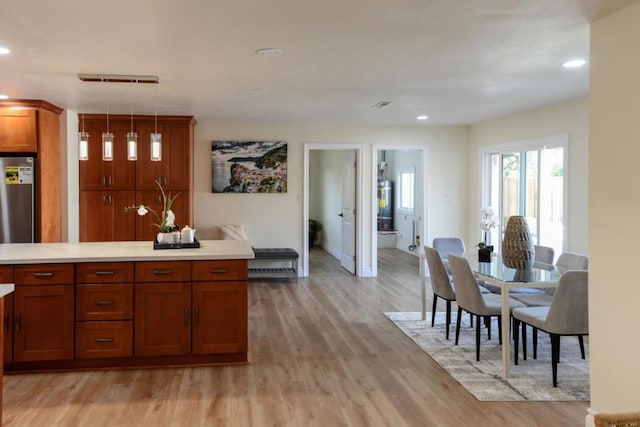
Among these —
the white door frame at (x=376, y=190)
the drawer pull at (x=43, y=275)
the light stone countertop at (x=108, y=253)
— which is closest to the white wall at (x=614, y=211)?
the light stone countertop at (x=108, y=253)

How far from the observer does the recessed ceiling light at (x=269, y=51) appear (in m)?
3.64

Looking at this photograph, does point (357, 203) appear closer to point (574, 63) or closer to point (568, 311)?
point (574, 63)

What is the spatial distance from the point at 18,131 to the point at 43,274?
8.40 ft

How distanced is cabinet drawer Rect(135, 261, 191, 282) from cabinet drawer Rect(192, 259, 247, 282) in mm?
67

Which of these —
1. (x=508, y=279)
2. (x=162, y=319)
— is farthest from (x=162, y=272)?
(x=508, y=279)

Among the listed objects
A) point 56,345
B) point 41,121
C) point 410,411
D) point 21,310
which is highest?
point 41,121

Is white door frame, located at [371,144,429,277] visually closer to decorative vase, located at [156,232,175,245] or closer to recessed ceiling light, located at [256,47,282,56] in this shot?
decorative vase, located at [156,232,175,245]

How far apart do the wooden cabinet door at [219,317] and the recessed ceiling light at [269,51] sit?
5.58 feet

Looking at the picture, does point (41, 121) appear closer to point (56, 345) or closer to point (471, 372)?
point (56, 345)

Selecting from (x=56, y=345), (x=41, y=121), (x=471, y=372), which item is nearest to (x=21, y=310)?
(x=56, y=345)

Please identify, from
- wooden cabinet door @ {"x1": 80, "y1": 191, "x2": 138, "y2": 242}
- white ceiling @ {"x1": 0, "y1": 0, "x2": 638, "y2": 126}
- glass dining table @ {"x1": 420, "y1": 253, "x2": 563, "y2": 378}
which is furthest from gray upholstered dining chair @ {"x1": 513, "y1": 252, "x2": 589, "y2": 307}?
wooden cabinet door @ {"x1": 80, "y1": 191, "x2": 138, "y2": 242}

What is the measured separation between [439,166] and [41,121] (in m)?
5.49

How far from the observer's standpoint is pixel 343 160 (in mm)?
9320

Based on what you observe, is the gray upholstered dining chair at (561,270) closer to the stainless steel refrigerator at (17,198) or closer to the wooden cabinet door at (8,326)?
the wooden cabinet door at (8,326)
